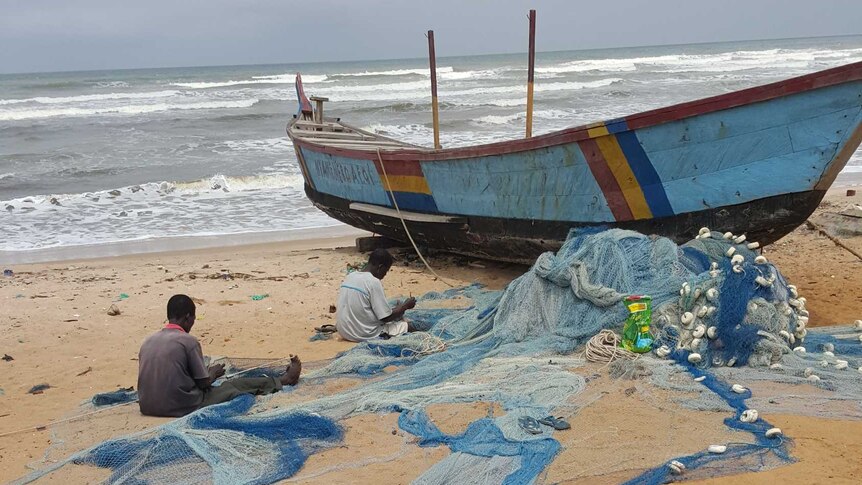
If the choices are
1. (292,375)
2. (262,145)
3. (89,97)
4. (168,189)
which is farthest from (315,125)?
(89,97)

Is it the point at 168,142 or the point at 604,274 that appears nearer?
the point at 604,274

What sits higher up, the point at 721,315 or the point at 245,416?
the point at 721,315

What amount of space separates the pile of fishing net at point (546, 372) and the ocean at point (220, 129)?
7713 mm

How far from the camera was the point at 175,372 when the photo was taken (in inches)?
186

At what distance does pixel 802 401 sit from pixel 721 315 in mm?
773

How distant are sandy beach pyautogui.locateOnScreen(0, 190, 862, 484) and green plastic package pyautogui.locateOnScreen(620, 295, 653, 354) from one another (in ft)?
0.98

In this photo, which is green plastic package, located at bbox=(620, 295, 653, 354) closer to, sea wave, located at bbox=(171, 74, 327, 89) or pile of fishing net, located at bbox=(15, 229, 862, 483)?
pile of fishing net, located at bbox=(15, 229, 862, 483)

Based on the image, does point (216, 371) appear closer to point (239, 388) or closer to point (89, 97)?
point (239, 388)

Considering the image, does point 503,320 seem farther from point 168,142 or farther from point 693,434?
point 168,142

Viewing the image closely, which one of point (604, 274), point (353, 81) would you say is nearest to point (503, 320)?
point (604, 274)

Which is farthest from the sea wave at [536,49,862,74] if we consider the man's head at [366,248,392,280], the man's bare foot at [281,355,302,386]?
the man's bare foot at [281,355,302,386]

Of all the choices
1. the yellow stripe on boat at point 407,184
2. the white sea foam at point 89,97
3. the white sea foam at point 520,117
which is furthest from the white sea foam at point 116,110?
the yellow stripe on boat at point 407,184

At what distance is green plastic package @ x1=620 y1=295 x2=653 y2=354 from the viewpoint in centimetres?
484

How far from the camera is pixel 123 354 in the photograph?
258 inches
